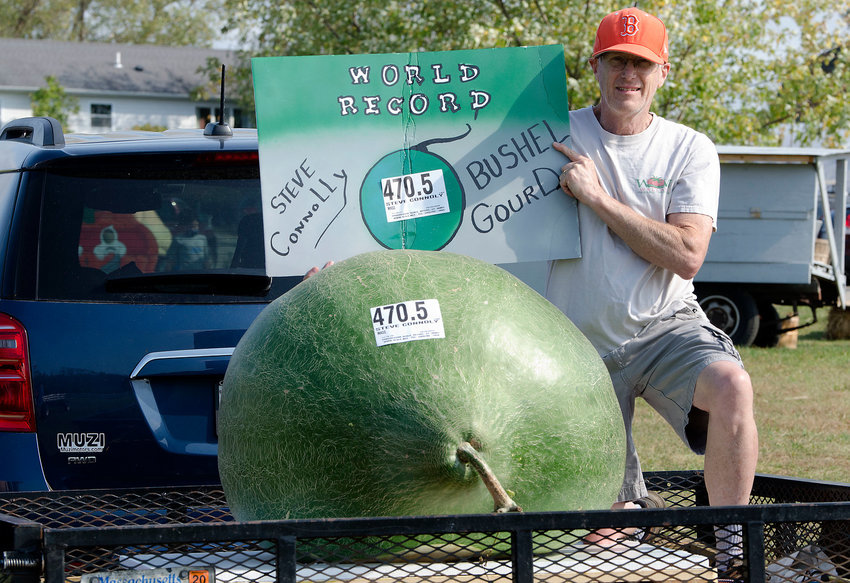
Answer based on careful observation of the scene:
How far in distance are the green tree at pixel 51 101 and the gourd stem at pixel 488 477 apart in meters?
38.1

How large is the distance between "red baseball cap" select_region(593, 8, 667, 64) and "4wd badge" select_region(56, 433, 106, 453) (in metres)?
1.99

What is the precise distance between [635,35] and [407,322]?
1.55m

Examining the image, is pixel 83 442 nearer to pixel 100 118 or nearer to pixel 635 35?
pixel 635 35

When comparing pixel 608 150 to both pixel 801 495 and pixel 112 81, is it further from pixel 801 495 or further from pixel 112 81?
pixel 112 81

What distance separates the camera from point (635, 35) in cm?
309

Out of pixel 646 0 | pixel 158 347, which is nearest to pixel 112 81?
pixel 646 0

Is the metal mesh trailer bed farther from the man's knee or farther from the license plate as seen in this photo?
the man's knee

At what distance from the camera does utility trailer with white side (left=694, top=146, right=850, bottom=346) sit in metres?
12.2

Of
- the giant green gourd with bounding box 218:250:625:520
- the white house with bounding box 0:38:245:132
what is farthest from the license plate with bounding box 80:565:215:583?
the white house with bounding box 0:38:245:132

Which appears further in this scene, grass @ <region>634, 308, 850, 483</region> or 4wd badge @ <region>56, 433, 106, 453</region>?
grass @ <region>634, 308, 850, 483</region>

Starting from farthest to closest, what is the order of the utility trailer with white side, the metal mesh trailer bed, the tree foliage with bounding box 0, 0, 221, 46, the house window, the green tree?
the tree foliage with bounding box 0, 0, 221, 46 < the house window < the green tree < the utility trailer with white side < the metal mesh trailer bed

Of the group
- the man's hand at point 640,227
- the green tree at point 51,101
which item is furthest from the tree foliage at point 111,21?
the man's hand at point 640,227

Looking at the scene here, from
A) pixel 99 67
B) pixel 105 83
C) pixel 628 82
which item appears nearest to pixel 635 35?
pixel 628 82

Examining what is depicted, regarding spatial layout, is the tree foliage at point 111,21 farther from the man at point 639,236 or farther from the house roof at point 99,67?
the man at point 639,236
